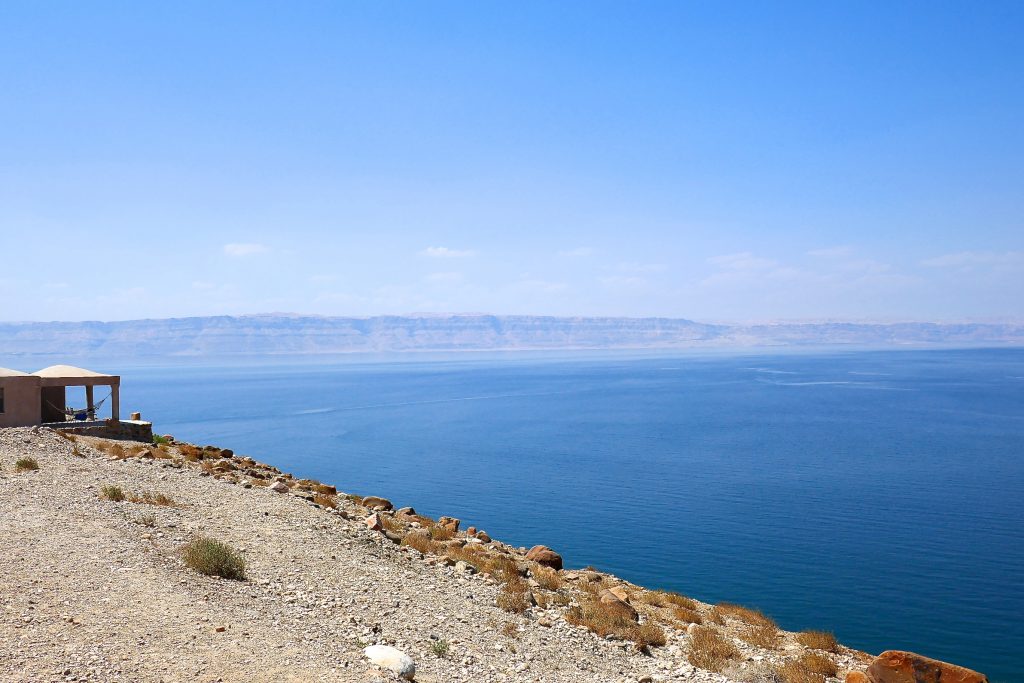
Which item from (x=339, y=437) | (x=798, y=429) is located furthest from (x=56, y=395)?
(x=798, y=429)

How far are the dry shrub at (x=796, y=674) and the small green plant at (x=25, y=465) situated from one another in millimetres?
18581

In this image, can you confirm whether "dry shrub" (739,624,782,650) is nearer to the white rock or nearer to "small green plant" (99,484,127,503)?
the white rock

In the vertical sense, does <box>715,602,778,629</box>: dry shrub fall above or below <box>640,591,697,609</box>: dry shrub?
below

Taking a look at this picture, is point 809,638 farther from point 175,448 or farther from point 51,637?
point 175,448

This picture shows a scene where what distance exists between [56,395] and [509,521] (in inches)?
956

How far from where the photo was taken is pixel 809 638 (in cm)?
1716

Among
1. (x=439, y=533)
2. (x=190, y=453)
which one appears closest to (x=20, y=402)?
(x=190, y=453)

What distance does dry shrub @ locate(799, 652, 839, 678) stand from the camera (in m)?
15.2

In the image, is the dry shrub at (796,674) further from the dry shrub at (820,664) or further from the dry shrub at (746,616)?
the dry shrub at (746,616)

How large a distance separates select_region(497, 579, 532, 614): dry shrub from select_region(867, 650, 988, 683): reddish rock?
22.7ft

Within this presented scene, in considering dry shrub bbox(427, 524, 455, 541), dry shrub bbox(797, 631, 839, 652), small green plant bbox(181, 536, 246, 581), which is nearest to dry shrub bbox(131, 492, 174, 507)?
small green plant bbox(181, 536, 246, 581)

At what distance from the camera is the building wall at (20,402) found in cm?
2642

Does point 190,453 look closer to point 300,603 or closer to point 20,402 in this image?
point 20,402

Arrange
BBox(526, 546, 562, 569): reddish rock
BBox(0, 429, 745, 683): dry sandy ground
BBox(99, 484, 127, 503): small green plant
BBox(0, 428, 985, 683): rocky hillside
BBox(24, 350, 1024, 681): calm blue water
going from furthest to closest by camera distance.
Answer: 1. BBox(24, 350, 1024, 681): calm blue water
2. BBox(526, 546, 562, 569): reddish rock
3. BBox(99, 484, 127, 503): small green plant
4. BBox(0, 428, 985, 683): rocky hillside
5. BBox(0, 429, 745, 683): dry sandy ground
